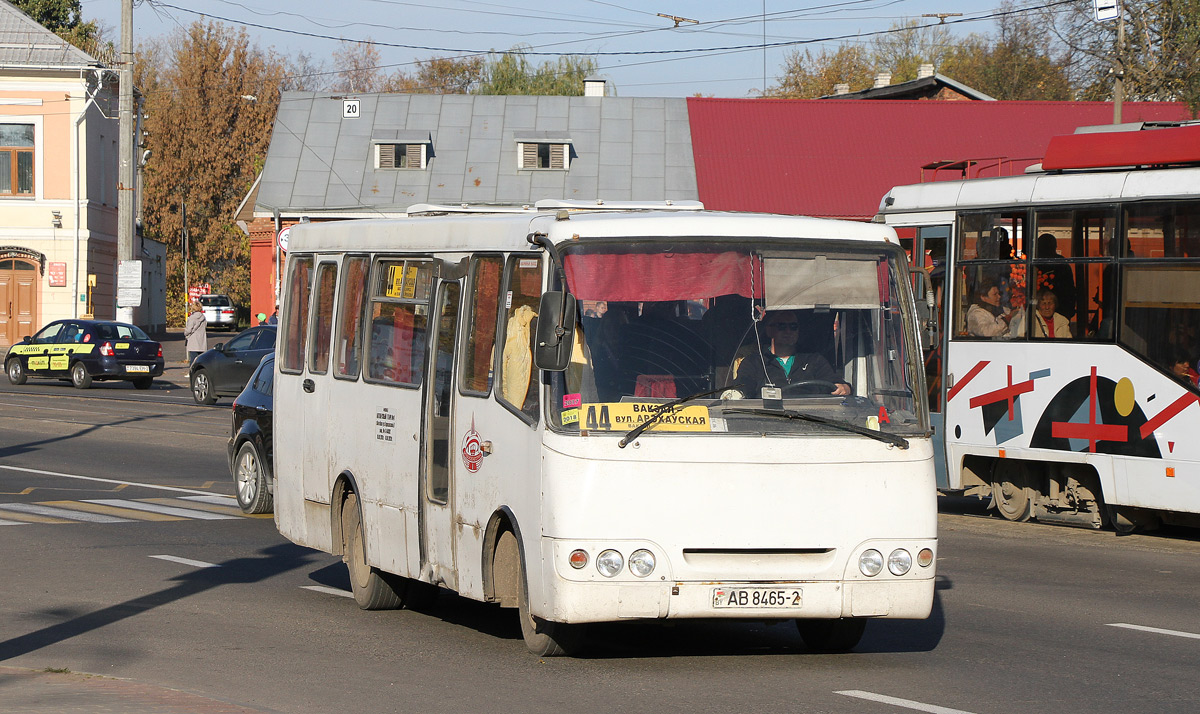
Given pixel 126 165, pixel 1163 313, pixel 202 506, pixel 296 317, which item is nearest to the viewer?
pixel 296 317

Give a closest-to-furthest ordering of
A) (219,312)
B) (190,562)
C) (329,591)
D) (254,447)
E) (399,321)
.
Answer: (399,321), (329,591), (190,562), (254,447), (219,312)

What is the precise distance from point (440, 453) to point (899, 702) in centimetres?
303

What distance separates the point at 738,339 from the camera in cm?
813

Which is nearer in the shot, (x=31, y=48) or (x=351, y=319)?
(x=351, y=319)

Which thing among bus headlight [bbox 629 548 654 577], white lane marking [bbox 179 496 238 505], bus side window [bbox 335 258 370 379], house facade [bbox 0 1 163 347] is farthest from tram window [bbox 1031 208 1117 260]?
house facade [bbox 0 1 163 347]

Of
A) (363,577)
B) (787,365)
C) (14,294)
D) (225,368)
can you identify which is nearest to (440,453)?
(363,577)

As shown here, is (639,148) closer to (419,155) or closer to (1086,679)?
(419,155)

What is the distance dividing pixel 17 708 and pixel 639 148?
151ft

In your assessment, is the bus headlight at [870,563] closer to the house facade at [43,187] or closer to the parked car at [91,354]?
the parked car at [91,354]

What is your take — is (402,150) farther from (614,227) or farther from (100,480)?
(614,227)

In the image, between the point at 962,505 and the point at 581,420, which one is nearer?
the point at 581,420

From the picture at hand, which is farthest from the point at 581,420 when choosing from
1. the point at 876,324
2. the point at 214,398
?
the point at 214,398

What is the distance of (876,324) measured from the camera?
8.41 metres

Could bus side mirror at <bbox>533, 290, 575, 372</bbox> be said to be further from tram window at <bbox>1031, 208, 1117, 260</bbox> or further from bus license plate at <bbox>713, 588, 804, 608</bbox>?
tram window at <bbox>1031, 208, 1117, 260</bbox>
